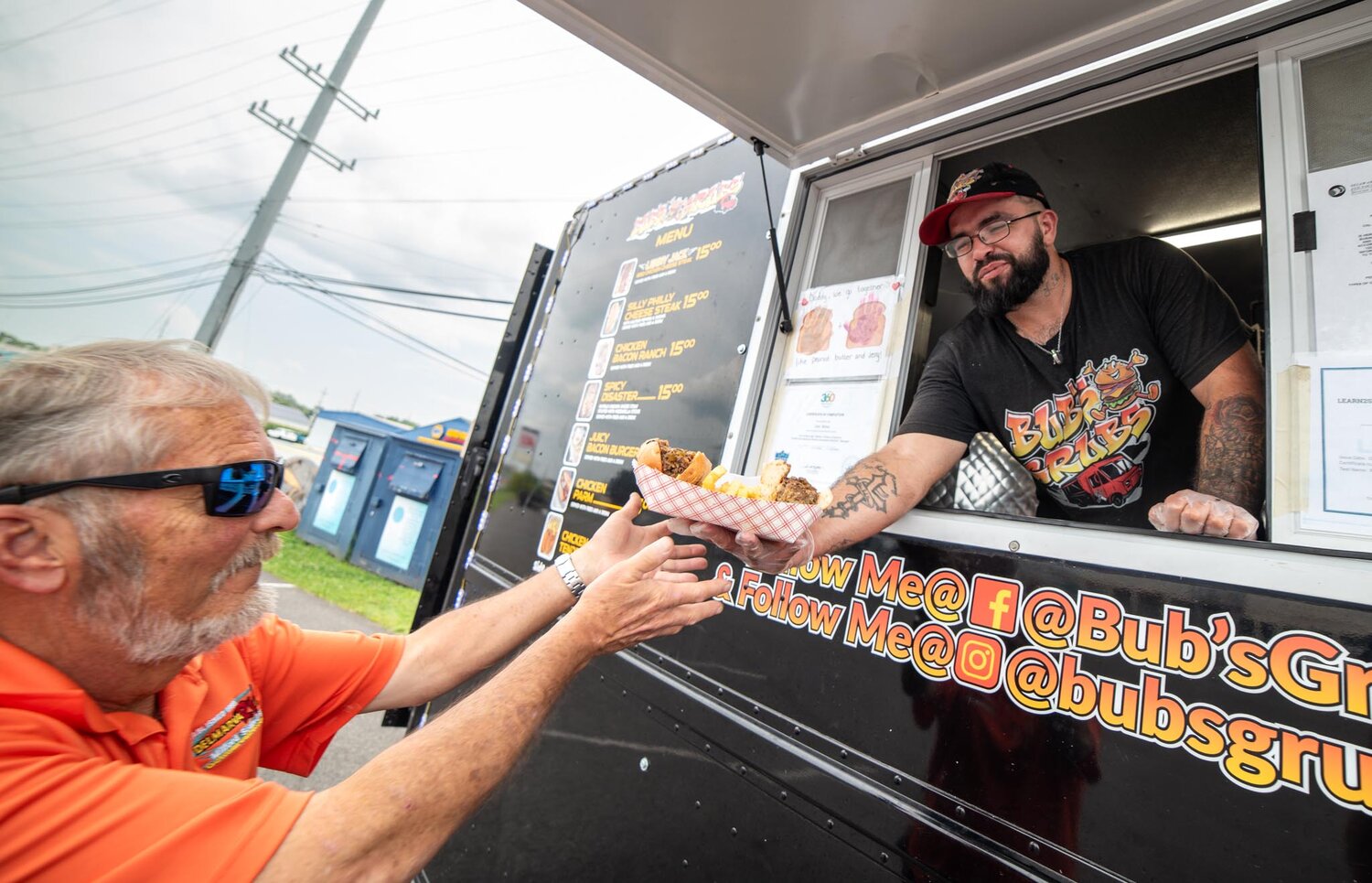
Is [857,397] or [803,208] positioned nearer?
[857,397]

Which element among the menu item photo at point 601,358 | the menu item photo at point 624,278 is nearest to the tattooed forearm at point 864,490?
the menu item photo at point 601,358

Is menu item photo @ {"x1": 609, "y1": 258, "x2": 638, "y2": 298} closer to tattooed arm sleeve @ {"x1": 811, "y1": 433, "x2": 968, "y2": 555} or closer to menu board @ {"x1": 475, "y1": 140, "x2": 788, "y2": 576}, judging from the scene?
menu board @ {"x1": 475, "y1": 140, "x2": 788, "y2": 576}

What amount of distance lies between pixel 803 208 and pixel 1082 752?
2126 mm

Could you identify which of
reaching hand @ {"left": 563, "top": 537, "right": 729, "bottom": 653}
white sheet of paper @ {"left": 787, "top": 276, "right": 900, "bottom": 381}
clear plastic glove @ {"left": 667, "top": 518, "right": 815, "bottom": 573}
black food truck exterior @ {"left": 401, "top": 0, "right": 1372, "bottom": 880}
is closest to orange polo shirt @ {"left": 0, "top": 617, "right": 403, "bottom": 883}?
reaching hand @ {"left": 563, "top": 537, "right": 729, "bottom": 653}

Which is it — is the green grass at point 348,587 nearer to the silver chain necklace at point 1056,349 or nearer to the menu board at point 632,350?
the menu board at point 632,350

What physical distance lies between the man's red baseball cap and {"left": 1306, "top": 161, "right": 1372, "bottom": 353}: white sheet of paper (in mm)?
807

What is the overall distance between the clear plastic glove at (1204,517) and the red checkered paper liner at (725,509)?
77 cm

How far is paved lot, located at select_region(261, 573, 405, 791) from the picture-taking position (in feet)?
12.3

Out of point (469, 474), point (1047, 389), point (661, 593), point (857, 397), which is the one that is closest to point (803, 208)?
point (857, 397)

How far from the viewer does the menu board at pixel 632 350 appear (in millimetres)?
2594

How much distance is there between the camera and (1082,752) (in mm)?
1174

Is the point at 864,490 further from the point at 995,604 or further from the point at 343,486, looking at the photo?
the point at 343,486

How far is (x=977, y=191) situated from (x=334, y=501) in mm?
12970

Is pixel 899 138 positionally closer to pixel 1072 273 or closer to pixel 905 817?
pixel 1072 273
